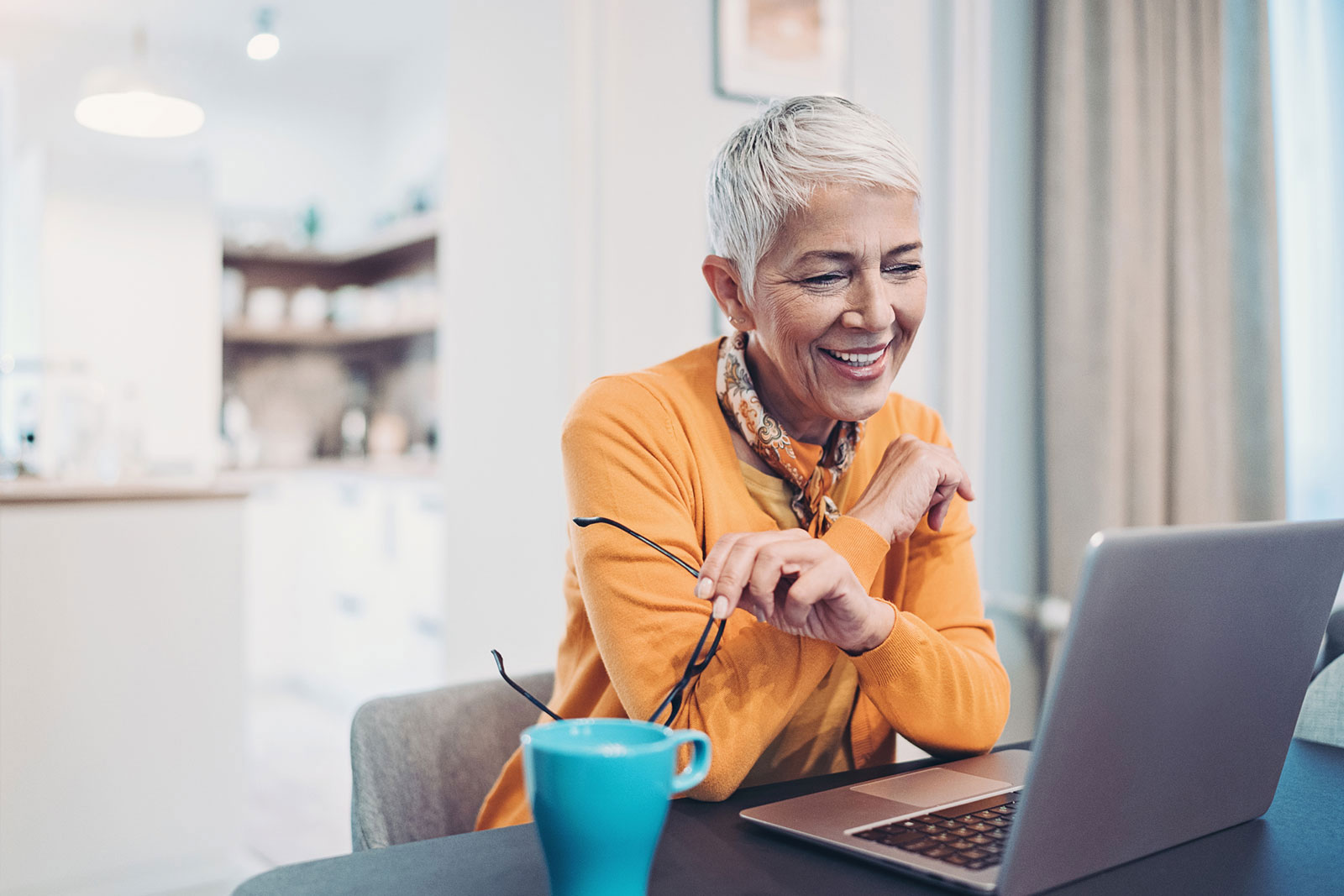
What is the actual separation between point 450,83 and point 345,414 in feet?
11.9

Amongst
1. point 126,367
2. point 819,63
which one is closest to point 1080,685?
point 819,63

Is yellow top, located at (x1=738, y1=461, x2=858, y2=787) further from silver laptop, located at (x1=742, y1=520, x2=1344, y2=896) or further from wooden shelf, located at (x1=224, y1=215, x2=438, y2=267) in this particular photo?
wooden shelf, located at (x1=224, y1=215, x2=438, y2=267)

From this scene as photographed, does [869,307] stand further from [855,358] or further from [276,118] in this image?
[276,118]

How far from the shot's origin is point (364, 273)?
5574mm

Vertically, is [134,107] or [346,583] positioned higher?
[134,107]

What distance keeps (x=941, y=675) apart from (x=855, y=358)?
0.33 metres

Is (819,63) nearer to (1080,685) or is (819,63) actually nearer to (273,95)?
(1080,685)

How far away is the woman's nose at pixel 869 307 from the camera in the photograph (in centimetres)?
106

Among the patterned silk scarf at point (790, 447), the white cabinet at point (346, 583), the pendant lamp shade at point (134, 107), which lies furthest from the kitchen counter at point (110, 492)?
the patterned silk scarf at point (790, 447)

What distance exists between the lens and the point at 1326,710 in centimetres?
114

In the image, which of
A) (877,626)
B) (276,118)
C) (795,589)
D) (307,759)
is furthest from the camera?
(276,118)

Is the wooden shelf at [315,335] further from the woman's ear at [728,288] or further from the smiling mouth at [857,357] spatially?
the smiling mouth at [857,357]

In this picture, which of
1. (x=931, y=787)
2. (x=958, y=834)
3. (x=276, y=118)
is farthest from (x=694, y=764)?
(x=276, y=118)

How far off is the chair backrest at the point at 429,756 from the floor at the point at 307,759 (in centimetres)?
159
